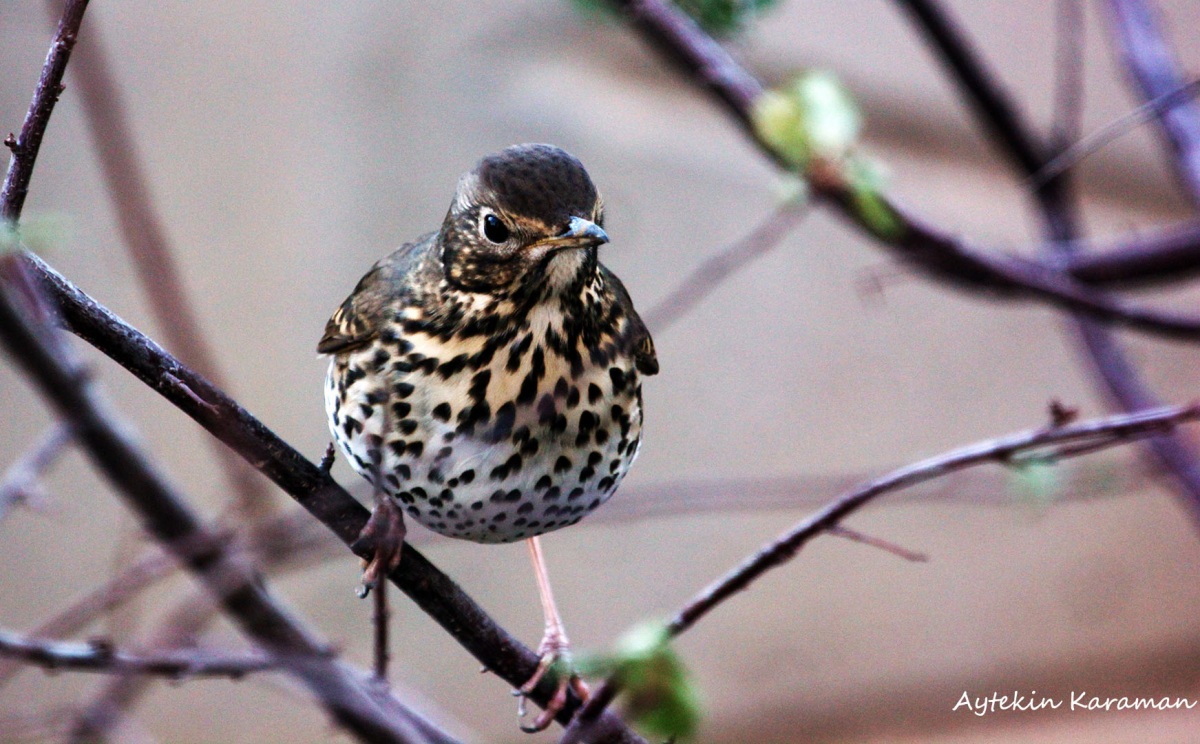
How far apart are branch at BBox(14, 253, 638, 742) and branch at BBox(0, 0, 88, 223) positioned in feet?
0.12

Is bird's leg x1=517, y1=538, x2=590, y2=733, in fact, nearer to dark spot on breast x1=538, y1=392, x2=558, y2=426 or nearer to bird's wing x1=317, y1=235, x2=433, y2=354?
dark spot on breast x1=538, y1=392, x2=558, y2=426

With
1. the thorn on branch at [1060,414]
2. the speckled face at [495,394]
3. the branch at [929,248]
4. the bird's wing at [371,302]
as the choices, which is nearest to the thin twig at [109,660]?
the speckled face at [495,394]

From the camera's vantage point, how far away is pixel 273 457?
29.8 inches

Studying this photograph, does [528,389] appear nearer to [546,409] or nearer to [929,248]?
[546,409]

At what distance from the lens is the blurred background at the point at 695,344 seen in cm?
253

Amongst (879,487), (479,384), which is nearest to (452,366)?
(479,384)

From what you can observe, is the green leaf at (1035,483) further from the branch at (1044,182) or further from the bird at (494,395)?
the branch at (1044,182)

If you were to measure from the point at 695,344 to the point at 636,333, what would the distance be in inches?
65.2

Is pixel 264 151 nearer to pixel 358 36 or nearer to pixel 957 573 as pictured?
pixel 358 36

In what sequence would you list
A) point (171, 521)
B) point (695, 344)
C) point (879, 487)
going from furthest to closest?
point (695, 344)
point (879, 487)
point (171, 521)

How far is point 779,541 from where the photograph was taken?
811mm

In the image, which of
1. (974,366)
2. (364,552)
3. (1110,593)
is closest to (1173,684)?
(1110,593)

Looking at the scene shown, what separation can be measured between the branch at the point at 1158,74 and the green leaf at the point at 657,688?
1.25 metres

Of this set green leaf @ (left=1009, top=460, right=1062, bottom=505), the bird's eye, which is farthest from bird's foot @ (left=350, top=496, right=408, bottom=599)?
green leaf @ (left=1009, top=460, right=1062, bottom=505)
